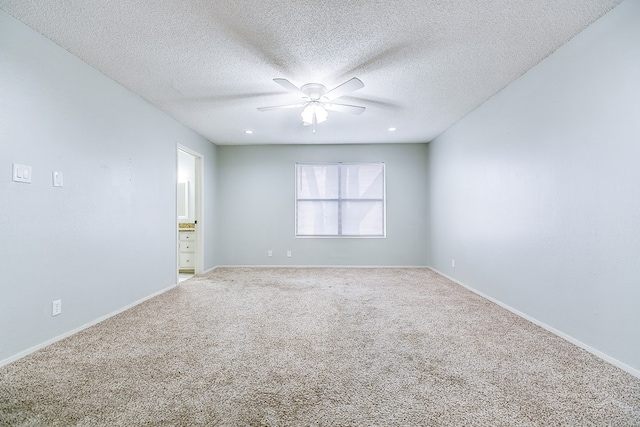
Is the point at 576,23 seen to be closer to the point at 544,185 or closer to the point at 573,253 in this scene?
the point at 544,185

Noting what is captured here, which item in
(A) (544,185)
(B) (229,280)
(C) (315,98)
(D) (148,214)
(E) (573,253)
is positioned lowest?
(B) (229,280)

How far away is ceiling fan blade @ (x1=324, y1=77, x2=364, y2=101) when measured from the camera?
2.70 m

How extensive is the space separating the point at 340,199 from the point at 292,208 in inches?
38.4

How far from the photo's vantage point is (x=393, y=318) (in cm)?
291

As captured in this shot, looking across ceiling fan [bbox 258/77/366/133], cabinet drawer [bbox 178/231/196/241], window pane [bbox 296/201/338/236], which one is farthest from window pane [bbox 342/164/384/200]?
cabinet drawer [bbox 178/231/196/241]

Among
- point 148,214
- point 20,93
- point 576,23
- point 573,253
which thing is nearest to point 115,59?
point 20,93

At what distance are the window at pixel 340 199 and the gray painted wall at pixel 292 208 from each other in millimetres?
144

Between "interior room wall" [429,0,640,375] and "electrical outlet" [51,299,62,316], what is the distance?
161 inches

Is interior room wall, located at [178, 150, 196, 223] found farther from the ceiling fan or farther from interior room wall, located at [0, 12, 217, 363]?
the ceiling fan

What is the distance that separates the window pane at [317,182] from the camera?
5949mm

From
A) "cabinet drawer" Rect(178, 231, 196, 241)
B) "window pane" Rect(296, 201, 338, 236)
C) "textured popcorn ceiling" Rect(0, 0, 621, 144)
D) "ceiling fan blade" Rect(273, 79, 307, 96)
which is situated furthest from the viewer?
"window pane" Rect(296, 201, 338, 236)

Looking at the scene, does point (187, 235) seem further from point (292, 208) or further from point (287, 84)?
point (287, 84)

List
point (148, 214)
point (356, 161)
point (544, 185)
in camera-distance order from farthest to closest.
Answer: point (356, 161), point (148, 214), point (544, 185)

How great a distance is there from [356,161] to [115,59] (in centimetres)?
413
